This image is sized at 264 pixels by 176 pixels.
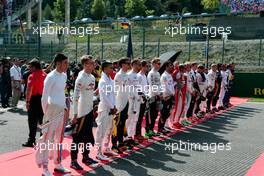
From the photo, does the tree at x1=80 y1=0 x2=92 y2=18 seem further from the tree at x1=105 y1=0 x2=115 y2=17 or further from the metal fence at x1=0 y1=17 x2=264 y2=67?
the metal fence at x1=0 y1=17 x2=264 y2=67

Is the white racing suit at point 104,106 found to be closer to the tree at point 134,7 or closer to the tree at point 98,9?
the tree at point 134,7

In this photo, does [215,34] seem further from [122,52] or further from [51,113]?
[51,113]

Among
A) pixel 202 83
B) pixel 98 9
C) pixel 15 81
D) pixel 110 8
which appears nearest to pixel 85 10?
pixel 110 8

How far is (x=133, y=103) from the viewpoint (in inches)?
373

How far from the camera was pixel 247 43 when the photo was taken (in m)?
30.5

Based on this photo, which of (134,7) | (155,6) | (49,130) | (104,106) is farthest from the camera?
(155,6)


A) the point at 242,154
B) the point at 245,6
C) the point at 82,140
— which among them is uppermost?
the point at 245,6

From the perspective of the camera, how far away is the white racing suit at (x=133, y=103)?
923cm

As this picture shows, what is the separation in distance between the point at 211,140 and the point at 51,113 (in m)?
5.29

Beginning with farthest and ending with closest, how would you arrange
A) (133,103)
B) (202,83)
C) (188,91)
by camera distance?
1. (202,83)
2. (188,91)
3. (133,103)

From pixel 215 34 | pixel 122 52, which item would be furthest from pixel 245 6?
pixel 122 52

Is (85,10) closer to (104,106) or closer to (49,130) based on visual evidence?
(104,106)

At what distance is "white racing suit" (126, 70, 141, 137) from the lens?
923cm

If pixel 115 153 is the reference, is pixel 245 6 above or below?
above
